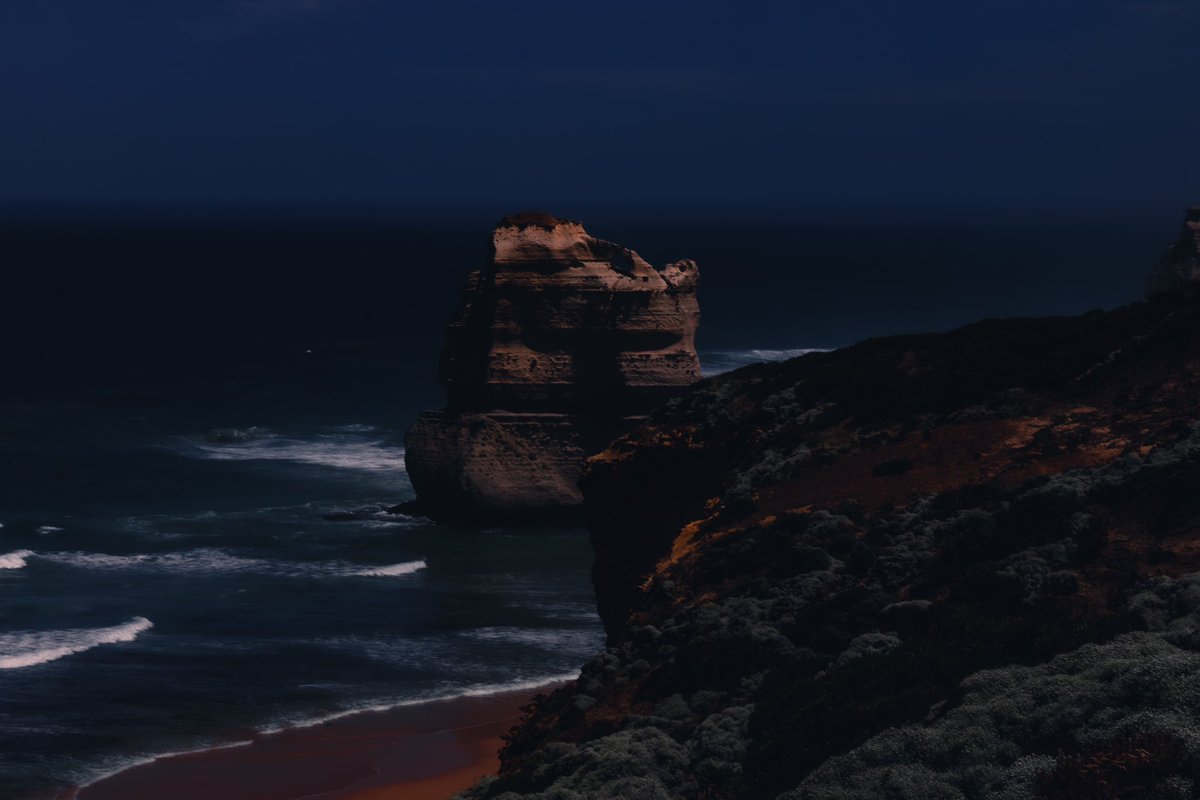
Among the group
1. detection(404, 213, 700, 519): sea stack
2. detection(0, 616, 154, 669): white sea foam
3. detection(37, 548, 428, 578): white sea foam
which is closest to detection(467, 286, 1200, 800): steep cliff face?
detection(0, 616, 154, 669): white sea foam

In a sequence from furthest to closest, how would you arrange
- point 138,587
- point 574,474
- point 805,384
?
point 574,474, point 138,587, point 805,384

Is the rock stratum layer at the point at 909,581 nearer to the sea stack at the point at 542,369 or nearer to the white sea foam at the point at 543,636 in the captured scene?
the white sea foam at the point at 543,636

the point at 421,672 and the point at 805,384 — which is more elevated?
the point at 805,384

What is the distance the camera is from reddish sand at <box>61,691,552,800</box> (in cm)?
3500

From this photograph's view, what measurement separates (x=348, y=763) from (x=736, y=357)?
7281 cm

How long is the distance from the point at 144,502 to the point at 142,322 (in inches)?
2931

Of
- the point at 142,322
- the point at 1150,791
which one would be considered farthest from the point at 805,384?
the point at 142,322

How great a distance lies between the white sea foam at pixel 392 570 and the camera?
54.2 m

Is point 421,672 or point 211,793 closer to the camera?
point 211,793

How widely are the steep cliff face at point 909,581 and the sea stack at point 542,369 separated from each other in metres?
25.3

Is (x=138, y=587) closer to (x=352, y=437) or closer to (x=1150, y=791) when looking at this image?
(x=352, y=437)

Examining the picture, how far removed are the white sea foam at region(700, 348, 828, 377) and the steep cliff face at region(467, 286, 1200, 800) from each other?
62061 millimetres

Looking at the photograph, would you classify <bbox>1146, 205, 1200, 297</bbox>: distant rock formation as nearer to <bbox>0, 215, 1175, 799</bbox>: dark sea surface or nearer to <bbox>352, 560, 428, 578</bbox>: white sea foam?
<bbox>0, 215, 1175, 799</bbox>: dark sea surface

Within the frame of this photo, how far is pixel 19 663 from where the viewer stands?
43281 mm
